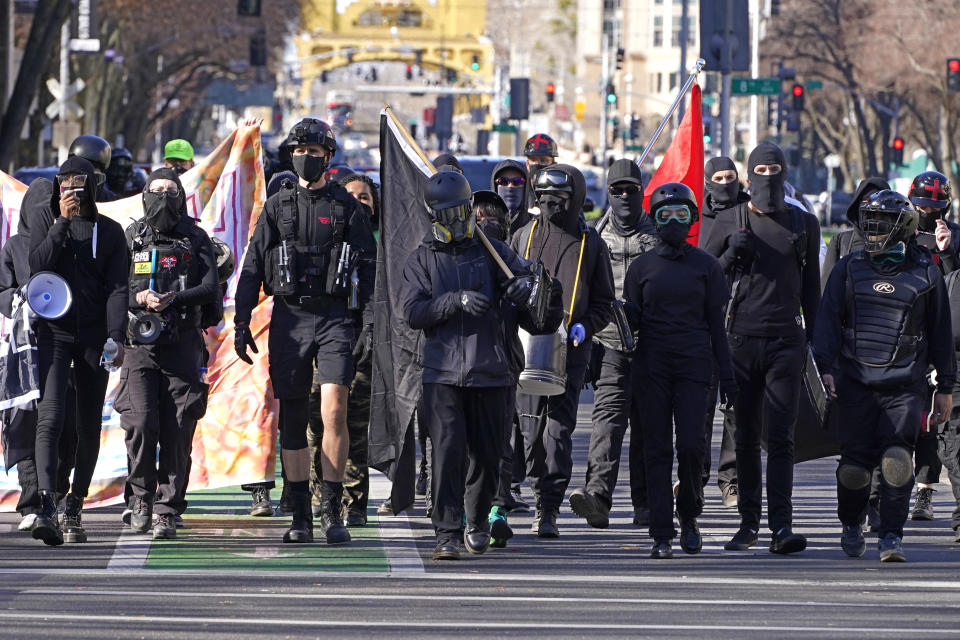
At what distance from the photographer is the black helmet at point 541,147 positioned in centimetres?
1275

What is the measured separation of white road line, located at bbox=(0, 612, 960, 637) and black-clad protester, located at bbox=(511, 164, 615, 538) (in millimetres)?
2794

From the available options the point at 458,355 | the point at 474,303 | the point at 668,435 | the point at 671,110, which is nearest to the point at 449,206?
the point at 474,303

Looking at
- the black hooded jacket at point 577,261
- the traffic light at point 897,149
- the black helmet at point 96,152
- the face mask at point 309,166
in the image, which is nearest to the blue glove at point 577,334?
the black hooded jacket at point 577,261

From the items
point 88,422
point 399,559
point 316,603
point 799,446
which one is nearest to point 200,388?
point 88,422

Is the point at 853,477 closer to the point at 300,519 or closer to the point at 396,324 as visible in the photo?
the point at 396,324

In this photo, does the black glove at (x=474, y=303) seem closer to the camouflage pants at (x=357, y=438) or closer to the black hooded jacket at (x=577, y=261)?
the black hooded jacket at (x=577, y=261)

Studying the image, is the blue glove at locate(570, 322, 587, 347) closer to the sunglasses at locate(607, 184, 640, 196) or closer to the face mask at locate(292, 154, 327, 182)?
the sunglasses at locate(607, 184, 640, 196)

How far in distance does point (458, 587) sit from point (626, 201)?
3237 mm

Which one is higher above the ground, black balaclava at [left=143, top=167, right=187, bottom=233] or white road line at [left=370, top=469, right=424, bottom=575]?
black balaclava at [left=143, top=167, right=187, bottom=233]

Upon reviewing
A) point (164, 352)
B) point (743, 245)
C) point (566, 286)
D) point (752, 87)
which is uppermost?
point (752, 87)

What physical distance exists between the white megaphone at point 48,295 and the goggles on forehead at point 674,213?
2969mm

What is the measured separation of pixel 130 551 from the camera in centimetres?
1035

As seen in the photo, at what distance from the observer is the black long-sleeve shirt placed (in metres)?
10.8

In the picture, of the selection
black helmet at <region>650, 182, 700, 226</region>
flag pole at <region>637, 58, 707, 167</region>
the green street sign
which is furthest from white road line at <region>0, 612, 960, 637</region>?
the green street sign
